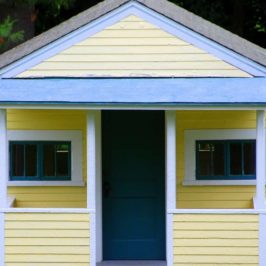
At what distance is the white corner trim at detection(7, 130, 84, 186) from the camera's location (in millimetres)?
12875

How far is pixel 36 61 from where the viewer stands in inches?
471

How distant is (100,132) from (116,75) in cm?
120

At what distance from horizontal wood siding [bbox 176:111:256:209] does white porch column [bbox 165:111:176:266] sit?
135 cm

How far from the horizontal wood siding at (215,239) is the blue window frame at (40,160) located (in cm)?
218

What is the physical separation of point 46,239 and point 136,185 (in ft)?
6.45

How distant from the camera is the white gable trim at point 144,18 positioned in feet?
38.9

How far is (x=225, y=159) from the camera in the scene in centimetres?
1288

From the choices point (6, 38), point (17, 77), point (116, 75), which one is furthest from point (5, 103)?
point (6, 38)

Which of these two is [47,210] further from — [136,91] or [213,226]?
[213,226]

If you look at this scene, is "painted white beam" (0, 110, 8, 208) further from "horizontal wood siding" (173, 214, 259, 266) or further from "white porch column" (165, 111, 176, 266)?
"horizontal wood siding" (173, 214, 259, 266)

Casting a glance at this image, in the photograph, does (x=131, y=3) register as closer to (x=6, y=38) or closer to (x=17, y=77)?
(x=17, y=77)

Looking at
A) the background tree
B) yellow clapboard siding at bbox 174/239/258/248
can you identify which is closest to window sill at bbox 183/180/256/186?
yellow clapboard siding at bbox 174/239/258/248

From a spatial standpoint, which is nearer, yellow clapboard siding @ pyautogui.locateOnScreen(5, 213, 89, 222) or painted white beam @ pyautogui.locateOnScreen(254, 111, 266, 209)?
painted white beam @ pyautogui.locateOnScreen(254, 111, 266, 209)

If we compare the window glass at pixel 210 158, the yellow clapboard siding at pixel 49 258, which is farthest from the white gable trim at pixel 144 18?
the yellow clapboard siding at pixel 49 258
